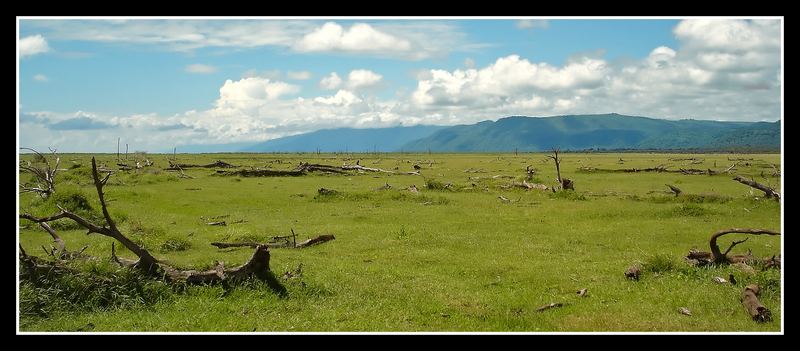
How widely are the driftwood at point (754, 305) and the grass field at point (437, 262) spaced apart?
25cm

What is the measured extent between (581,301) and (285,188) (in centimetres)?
3603

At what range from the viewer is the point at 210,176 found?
6047 centimetres

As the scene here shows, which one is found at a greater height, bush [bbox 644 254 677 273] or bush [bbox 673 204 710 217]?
bush [bbox 673 204 710 217]

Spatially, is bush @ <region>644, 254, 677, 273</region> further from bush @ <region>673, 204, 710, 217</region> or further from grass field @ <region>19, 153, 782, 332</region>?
bush @ <region>673, 204, 710, 217</region>

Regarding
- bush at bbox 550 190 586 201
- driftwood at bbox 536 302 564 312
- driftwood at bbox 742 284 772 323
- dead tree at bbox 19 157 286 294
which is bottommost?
driftwood at bbox 536 302 564 312

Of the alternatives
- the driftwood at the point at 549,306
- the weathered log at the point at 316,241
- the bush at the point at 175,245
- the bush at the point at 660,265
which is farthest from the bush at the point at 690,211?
the bush at the point at 175,245

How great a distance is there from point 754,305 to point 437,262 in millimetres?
8859

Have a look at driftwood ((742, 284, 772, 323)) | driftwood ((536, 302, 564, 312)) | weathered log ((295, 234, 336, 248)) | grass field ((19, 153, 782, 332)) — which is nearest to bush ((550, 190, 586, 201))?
grass field ((19, 153, 782, 332))

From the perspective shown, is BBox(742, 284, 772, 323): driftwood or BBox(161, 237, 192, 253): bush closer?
BBox(742, 284, 772, 323): driftwood

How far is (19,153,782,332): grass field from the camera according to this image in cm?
1175

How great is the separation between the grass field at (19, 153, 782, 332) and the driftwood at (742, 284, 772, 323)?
0.83ft
